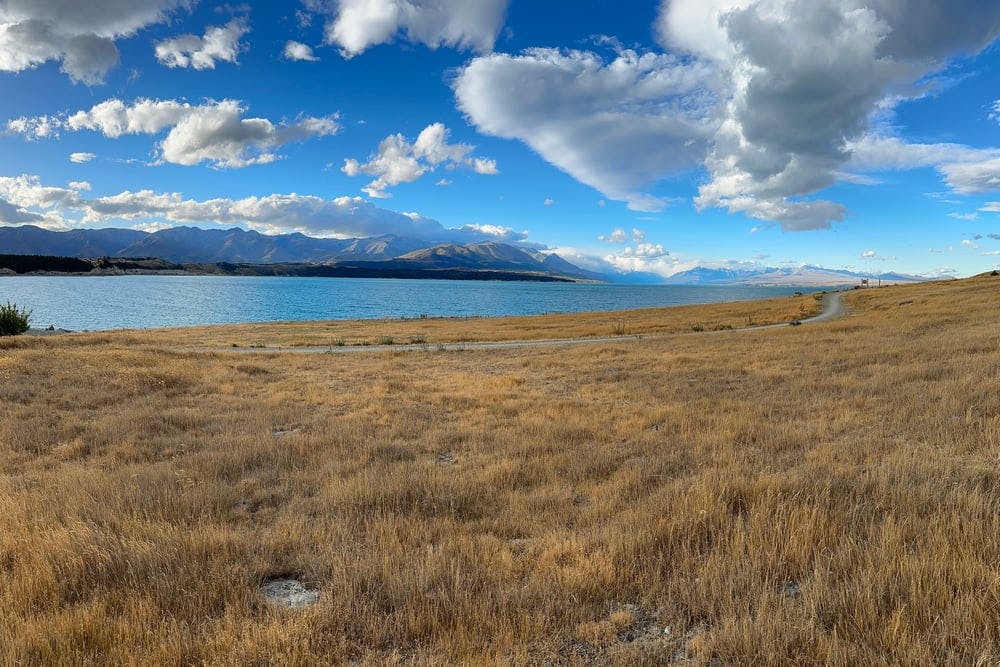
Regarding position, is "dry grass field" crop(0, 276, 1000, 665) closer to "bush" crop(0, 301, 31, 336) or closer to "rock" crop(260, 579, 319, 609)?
"rock" crop(260, 579, 319, 609)

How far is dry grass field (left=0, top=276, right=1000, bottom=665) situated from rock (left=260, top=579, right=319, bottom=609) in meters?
0.13

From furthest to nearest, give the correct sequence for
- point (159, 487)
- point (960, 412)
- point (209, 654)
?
1. point (960, 412)
2. point (159, 487)
3. point (209, 654)

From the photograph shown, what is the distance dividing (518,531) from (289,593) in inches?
99.6

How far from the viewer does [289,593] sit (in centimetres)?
456

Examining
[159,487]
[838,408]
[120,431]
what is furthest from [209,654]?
[838,408]

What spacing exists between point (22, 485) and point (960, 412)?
55.4ft

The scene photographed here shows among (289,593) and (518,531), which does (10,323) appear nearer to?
(289,593)

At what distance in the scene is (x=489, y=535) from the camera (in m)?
5.48

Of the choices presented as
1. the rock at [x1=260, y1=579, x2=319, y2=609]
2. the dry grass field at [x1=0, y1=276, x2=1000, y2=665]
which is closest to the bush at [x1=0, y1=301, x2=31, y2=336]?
the dry grass field at [x1=0, y1=276, x2=1000, y2=665]

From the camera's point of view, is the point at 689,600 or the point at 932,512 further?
the point at 932,512

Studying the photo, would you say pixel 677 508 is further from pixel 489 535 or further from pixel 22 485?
pixel 22 485

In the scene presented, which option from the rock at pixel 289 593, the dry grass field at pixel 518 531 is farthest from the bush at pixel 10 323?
the rock at pixel 289 593

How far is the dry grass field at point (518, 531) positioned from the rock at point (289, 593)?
5.0 inches

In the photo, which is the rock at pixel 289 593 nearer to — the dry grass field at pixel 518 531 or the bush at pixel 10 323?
the dry grass field at pixel 518 531
